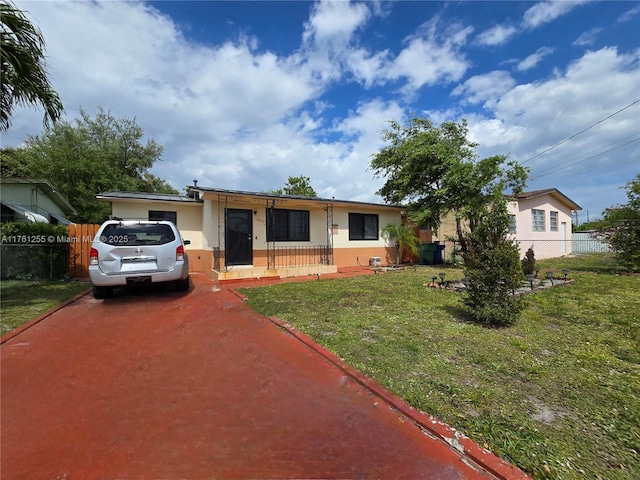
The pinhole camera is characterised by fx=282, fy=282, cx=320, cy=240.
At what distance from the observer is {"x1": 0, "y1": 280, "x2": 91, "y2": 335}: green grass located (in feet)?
15.5

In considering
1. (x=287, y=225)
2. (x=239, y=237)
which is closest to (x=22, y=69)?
(x=239, y=237)

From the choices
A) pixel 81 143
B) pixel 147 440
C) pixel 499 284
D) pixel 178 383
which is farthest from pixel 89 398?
pixel 81 143

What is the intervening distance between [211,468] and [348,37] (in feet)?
31.7

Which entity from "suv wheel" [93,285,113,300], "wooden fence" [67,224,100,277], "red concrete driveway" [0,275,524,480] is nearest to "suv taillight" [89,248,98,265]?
"suv wheel" [93,285,113,300]

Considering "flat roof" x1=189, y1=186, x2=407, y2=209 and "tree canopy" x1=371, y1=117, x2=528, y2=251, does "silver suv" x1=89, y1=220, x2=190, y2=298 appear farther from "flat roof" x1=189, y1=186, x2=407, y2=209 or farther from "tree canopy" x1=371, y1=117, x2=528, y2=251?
"tree canopy" x1=371, y1=117, x2=528, y2=251

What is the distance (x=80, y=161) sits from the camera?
18.1 m

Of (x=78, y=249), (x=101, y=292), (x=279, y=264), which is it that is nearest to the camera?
(x=101, y=292)

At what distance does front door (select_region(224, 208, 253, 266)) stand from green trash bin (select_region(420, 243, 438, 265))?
27.3ft

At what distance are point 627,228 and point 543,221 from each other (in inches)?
341

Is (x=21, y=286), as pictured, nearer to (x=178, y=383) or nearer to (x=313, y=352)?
(x=178, y=383)

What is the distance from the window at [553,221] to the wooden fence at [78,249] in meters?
24.3

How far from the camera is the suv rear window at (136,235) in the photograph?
584cm

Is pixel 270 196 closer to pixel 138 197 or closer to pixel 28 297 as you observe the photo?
pixel 138 197

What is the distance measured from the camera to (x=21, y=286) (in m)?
7.48
